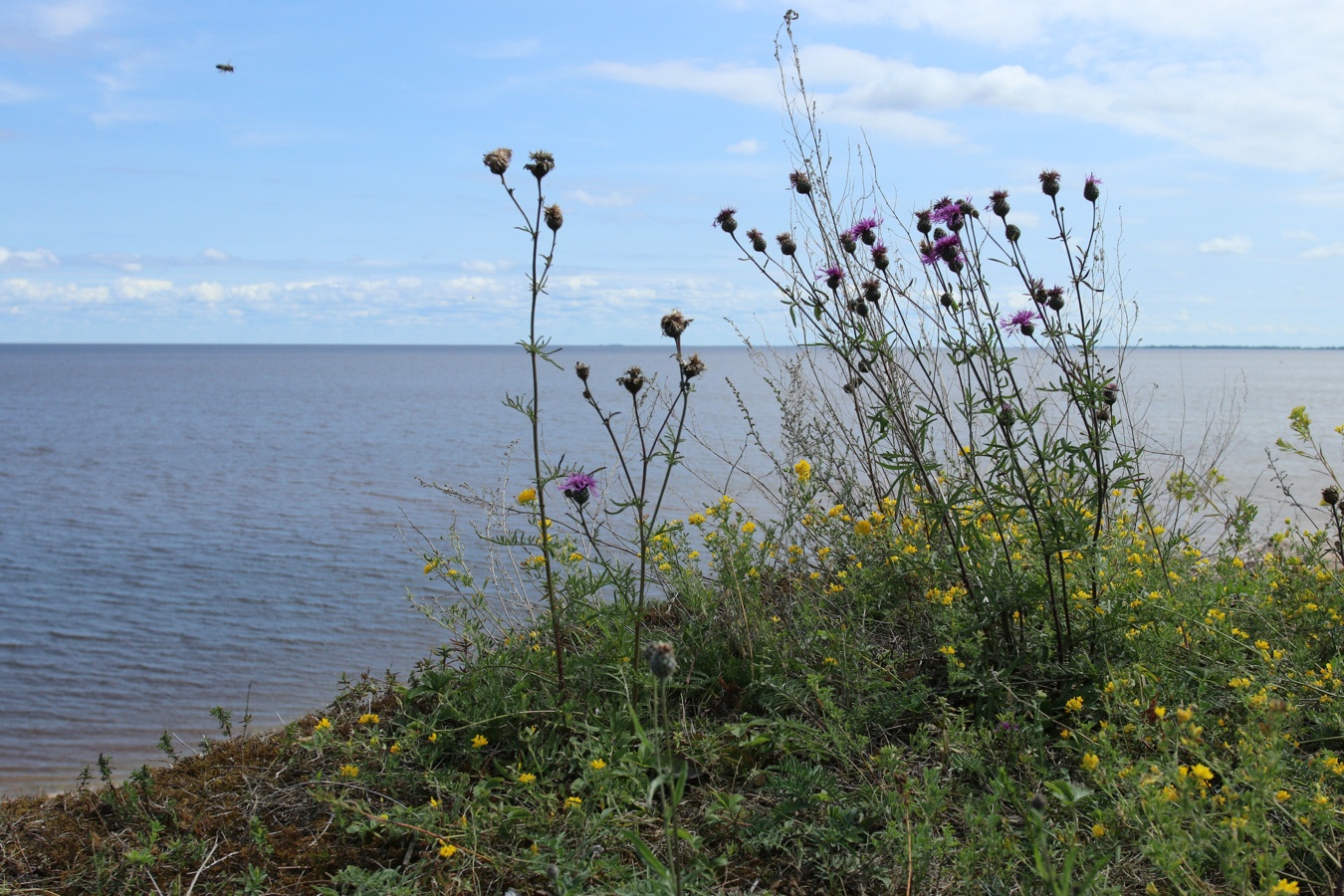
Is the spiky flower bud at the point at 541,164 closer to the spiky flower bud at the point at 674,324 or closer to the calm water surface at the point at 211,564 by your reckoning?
the spiky flower bud at the point at 674,324

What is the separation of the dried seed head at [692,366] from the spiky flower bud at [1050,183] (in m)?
1.57

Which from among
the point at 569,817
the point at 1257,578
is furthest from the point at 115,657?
the point at 1257,578

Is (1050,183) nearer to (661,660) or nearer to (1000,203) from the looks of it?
(1000,203)

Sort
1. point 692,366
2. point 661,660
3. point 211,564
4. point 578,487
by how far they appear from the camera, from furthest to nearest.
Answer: point 211,564 → point 578,487 → point 692,366 → point 661,660

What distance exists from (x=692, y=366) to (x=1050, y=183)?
163 centimetres

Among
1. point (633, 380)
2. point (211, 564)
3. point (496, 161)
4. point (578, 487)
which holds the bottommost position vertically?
point (211, 564)

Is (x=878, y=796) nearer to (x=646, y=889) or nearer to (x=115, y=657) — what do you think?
(x=646, y=889)

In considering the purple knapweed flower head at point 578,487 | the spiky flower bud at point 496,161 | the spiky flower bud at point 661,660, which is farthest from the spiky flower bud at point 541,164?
the spiky flower bud at point 661,660

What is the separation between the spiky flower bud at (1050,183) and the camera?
328cm

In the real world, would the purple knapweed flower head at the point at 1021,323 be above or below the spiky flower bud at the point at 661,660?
above

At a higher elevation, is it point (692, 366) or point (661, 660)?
point (692, 366)

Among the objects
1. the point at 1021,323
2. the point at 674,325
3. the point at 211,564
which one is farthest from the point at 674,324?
the point at 211,564

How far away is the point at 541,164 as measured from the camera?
276 cm

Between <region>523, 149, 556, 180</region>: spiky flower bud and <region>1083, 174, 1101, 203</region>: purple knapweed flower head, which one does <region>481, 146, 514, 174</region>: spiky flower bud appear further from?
<region>1083, 174, 1101, 203</region>: purple knapweed flower head
